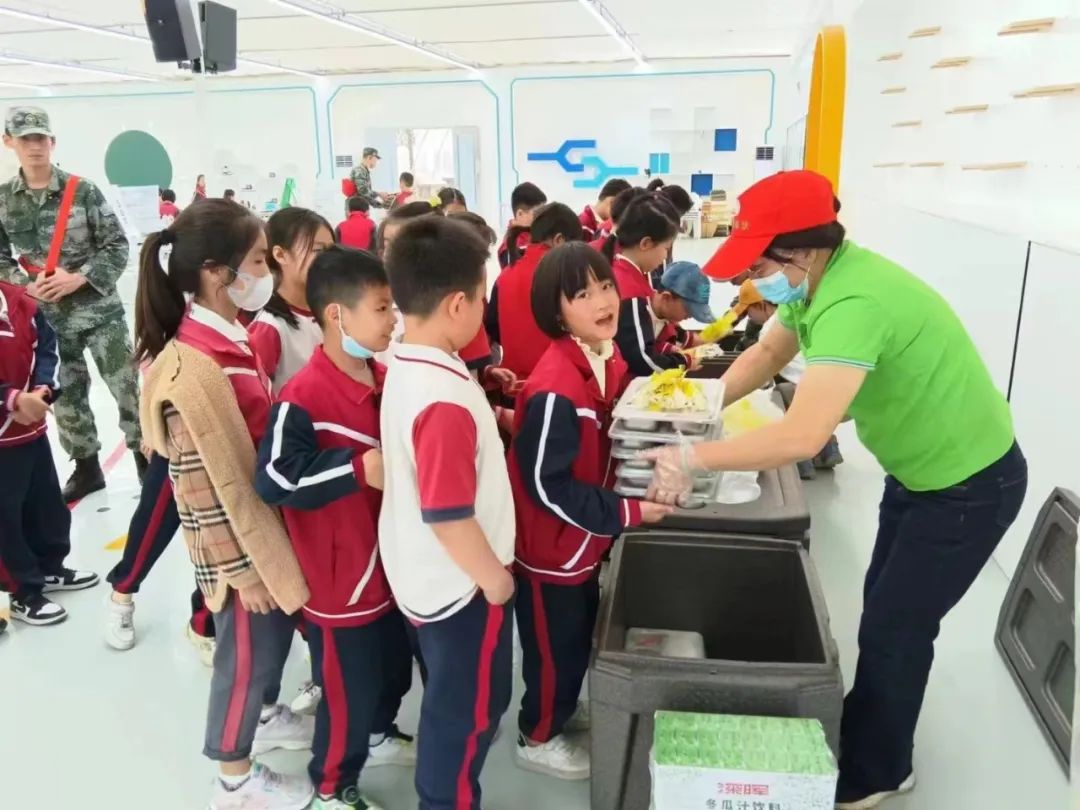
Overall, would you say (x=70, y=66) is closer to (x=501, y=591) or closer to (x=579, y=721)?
(x=579, y=721)

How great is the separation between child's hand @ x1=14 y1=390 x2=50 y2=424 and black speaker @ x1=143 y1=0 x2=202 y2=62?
1608 mm

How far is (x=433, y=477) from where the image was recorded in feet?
4.27

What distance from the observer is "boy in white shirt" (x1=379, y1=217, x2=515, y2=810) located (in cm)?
133

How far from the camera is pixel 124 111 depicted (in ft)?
50.3

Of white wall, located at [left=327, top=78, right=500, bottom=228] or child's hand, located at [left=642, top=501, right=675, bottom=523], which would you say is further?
white wall, located at [left=327, top=78, right=500, bottom=228]

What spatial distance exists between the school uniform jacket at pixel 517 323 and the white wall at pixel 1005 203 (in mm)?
1577

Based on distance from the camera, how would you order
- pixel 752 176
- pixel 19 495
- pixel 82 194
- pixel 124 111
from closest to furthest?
pixel 19 495, pixel 82 194, pixel 752 176, pixel 124 111

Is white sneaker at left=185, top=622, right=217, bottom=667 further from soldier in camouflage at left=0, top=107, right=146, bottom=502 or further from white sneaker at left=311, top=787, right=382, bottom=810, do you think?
soldier in camouflage at left=0, top=107, right=146, bottom=502

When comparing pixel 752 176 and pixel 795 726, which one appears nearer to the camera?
pixel 795 726

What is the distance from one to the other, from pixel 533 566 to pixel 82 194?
2739 mm

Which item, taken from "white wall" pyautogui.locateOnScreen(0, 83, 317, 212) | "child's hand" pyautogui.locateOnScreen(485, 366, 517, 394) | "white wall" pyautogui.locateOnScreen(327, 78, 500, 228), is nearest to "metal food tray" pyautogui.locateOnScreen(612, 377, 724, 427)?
"child's hand" pyautogui.locateOnScreen(485, 366, 517, 394)

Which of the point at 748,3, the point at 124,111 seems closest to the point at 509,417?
the point at 748,3

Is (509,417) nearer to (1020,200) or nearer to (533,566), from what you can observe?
(533,566)

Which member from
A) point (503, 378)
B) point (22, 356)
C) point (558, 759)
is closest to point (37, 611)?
point (22, 356)
